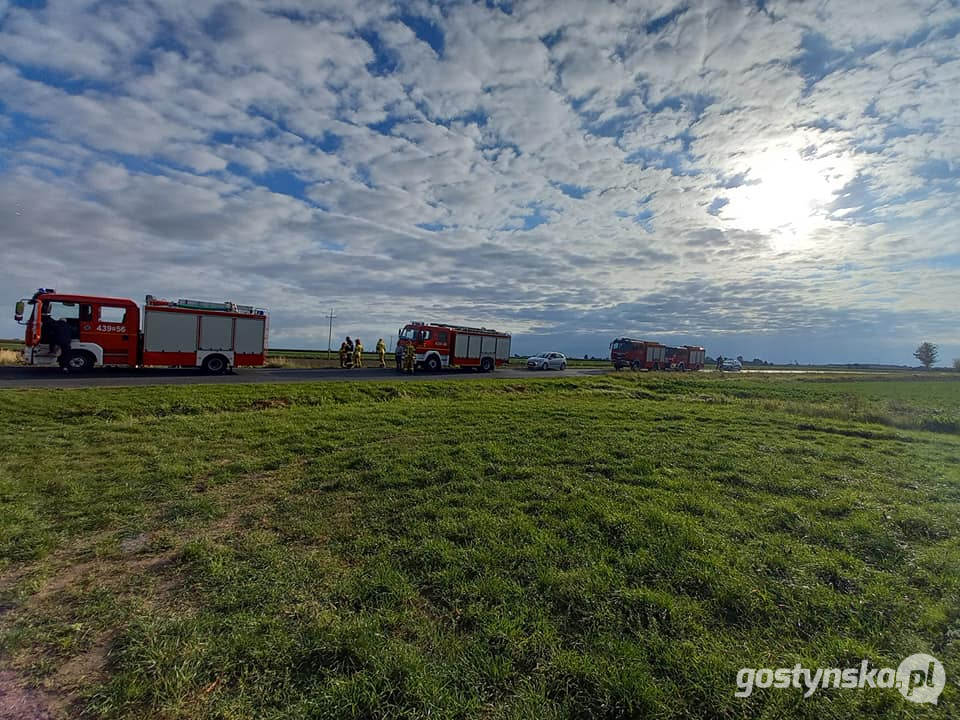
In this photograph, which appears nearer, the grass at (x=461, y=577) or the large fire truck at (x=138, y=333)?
the grass at (x=461, y=577)

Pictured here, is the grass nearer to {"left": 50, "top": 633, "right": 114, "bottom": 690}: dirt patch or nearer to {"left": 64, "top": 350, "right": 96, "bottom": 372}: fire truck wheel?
{"left": 50, "top": 633, "right": 114, "bottom": 690}: dirt patch

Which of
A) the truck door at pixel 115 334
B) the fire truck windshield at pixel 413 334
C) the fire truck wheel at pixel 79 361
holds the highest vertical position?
the fire truck windshield at pixel 413 334

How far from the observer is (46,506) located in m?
5.19

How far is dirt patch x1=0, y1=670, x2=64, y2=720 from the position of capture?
2328 millimetres

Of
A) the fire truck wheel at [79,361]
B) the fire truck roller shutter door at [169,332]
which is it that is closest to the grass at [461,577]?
the fire truck wheel at [79,361]

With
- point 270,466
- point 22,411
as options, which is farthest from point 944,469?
point 22,411

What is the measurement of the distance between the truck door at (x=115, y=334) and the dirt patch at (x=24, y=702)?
2089 centimetres

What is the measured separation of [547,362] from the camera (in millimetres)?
44312

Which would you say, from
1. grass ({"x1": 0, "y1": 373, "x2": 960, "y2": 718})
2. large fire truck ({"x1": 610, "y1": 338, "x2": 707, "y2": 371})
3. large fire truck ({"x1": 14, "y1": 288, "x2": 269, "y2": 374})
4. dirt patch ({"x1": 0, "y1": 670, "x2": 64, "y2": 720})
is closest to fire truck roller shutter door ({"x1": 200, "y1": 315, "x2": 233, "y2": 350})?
large fire truck ({"x1": 14, "y1": 288, "x2": 269, "y2": 374})

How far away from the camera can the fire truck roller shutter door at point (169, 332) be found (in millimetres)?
20109

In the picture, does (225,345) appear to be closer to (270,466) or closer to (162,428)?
(162,428)

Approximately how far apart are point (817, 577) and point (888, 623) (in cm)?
60

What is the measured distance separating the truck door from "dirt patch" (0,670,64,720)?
68.5ft

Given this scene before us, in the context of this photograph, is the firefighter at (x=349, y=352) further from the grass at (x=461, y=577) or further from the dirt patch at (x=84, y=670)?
the dirt patch at (x=84, y=670)
